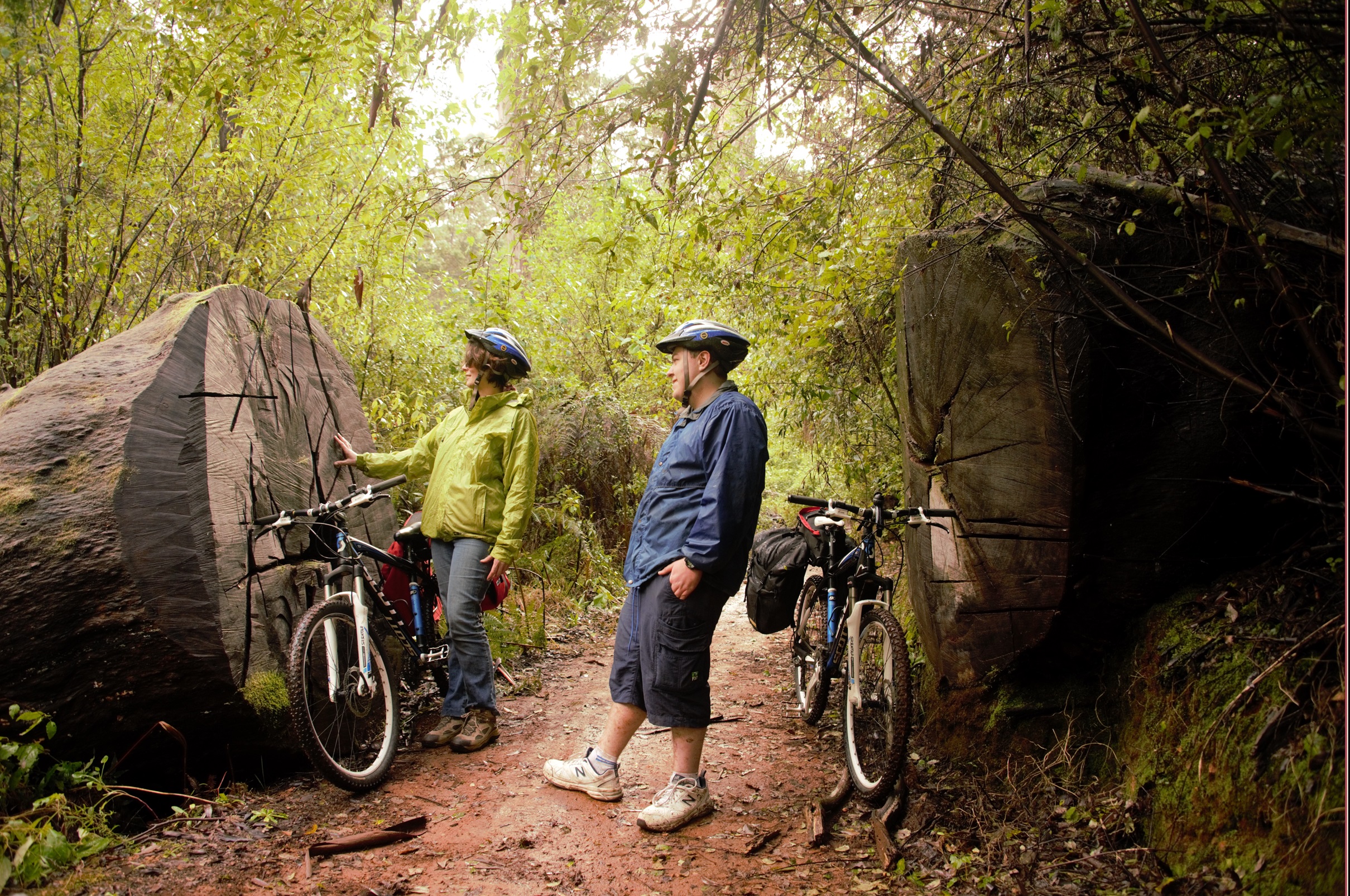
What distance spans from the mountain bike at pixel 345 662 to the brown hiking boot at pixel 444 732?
261 millimetres

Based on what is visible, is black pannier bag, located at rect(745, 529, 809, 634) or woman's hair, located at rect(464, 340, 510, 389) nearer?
woman's hair, located at rect(464, 340, 510, 389)

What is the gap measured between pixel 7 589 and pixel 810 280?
466 cm

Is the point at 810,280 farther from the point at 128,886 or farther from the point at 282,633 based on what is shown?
the point at 128,886

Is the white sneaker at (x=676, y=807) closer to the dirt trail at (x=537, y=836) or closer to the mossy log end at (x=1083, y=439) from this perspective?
the dirt trail at (x=537, y=836)

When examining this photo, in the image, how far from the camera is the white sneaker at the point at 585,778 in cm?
387

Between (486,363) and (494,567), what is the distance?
1203mm

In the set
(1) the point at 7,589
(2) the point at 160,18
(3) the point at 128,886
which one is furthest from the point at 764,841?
(2) the point at 160,18

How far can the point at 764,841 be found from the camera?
3484 mm

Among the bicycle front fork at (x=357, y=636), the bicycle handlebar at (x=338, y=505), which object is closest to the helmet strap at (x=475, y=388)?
the bicycle handlebar at (x=338, y=505)

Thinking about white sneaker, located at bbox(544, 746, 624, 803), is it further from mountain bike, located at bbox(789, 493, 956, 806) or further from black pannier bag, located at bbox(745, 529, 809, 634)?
black pannier bag, located at bbox(745, 529, 809, 634)

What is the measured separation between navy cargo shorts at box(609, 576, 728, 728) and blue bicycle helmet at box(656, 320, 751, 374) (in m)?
1.11

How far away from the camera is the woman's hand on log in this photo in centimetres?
492

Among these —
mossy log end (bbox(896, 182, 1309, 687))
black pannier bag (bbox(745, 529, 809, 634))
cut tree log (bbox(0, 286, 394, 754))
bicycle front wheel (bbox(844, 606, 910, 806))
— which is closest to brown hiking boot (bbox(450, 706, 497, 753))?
cut tree log (bbox(0, 286, 394, 754))

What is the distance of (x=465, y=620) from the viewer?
450 cm
